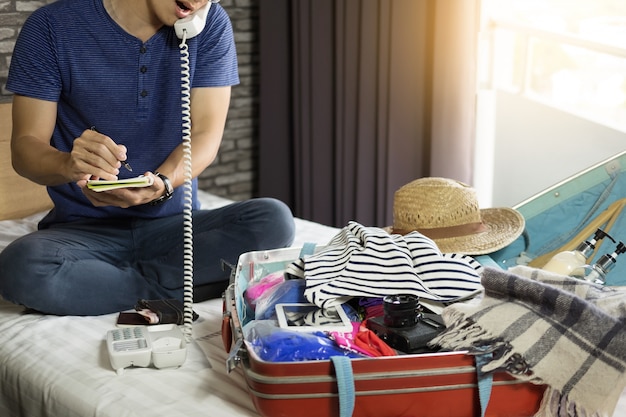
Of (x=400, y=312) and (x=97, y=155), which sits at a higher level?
(x=97, y=155)

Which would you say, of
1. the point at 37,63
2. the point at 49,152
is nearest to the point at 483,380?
the point at 49,152

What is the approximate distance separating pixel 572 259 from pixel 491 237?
207 mm

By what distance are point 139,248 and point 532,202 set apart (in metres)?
0.95

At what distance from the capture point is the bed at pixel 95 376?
141cm

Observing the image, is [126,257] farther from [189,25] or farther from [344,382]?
[344,382]

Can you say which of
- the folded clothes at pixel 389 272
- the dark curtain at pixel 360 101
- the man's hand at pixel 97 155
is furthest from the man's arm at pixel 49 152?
the dark curtain at pixel 360 101

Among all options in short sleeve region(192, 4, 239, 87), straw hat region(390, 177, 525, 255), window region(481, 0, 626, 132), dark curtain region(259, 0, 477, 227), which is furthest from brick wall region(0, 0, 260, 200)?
straw hat region(390, 177, 525, 255)

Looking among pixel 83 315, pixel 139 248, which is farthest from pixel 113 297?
pixel 139 248

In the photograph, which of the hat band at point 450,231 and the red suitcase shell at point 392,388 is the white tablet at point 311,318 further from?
Answer: the hat band at point 450,231

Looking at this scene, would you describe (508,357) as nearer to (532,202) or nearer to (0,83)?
(532,202)

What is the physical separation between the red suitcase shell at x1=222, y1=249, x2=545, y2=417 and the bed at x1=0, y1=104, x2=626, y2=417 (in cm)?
12

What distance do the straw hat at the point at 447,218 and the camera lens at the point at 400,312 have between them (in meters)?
0.45

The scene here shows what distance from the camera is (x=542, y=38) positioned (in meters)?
2.70

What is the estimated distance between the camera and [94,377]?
1.52 m
